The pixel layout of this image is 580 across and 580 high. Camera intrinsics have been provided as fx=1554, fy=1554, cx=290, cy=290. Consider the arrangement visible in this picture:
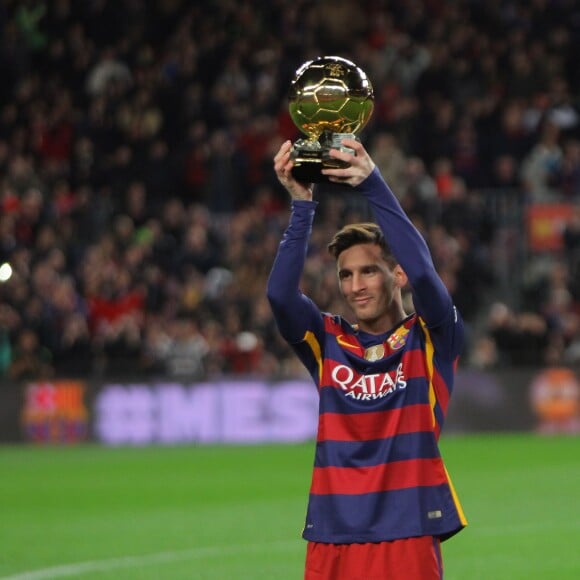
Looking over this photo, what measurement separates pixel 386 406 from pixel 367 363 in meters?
0.16

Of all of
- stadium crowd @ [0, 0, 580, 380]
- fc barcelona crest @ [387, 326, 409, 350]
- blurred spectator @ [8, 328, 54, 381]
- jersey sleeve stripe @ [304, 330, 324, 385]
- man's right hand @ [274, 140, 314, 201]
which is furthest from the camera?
stadium crowd @ [0, 0, 580, 380]

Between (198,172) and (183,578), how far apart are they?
45.1ft

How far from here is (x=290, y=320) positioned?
17.0ft

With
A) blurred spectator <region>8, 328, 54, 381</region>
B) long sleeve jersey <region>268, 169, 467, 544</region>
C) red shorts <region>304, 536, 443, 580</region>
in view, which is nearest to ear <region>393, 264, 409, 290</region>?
long sleeve jersey <region>268, 169, 467, 544</region>

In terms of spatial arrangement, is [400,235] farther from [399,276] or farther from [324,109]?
[324,109]

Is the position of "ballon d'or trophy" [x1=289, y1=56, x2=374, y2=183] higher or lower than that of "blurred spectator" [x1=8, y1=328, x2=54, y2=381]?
higher

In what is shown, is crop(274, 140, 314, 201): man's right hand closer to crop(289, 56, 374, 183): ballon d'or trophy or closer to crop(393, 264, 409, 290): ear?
crop(289, 56, 374, 183): ballon d'or trophy

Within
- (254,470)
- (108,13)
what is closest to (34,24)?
(108,13)

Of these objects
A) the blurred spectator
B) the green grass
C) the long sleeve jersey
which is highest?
the long sleeve jersey

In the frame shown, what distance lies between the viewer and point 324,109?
506 cm

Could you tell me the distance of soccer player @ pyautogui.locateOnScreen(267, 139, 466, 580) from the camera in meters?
4.94

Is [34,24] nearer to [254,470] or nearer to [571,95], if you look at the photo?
[571,95]

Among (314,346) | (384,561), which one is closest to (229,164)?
(314,346)

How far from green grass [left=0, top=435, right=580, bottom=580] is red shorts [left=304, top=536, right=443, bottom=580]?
434 cm
